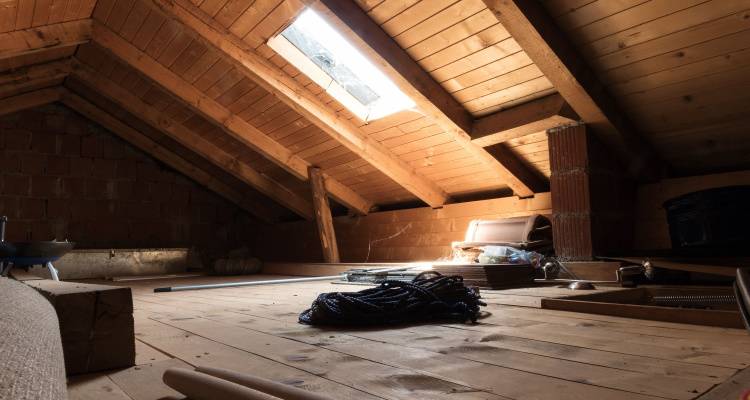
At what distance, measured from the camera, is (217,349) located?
149 centimetres

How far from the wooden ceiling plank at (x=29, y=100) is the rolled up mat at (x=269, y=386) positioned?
6.62 meters

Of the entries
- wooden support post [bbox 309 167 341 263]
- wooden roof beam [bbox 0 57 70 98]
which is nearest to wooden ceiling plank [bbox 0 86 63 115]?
wooden roof beam [bbox 0 57 70 98]

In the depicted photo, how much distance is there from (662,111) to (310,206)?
14.7 ft

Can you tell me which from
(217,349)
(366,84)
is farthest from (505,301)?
(366,84)

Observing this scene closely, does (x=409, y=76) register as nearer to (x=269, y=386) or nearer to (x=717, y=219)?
(x=717, y=219)

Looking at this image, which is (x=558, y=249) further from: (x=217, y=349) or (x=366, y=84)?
(x=217, y=349)

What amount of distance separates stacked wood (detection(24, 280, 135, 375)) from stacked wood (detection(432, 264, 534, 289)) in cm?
236

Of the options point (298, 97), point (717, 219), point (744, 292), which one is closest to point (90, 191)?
point (298, 97)

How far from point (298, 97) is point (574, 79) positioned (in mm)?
2266

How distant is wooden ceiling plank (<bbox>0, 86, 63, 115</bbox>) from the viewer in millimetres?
6113

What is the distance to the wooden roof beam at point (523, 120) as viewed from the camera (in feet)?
10.9

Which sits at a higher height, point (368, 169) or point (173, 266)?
point (368, 169)

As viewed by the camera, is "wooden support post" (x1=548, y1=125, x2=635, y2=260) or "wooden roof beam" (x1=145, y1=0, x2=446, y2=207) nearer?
"wooden support post" (x1=548, y1=125, x2=635, y2=260)

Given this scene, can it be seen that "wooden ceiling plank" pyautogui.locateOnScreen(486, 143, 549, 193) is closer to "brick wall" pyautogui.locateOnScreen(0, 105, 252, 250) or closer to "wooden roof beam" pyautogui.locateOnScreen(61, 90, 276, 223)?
"wooden roof beam" pyautogui.locateOnScreen(61, 90, 276, 223)
